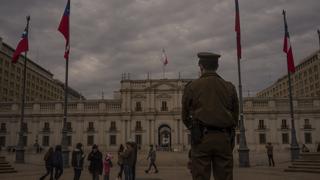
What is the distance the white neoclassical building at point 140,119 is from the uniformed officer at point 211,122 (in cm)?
5386

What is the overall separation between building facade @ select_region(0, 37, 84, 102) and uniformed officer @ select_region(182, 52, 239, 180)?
71521 millimetres

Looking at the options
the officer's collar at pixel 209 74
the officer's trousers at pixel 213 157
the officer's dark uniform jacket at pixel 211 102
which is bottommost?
the officer's trousers at pixel 213 157

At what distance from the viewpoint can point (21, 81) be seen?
8350 cm

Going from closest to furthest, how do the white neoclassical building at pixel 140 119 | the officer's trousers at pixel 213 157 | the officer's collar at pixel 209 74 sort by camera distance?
the officer's trousers at pixel 213 157
the officer's collar at pixel 209 74
the white neoclassical building at pixel 140 119

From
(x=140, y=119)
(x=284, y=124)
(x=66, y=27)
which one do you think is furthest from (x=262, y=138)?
(x=66, y=27)

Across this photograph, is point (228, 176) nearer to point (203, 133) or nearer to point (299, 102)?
point (203, 133)

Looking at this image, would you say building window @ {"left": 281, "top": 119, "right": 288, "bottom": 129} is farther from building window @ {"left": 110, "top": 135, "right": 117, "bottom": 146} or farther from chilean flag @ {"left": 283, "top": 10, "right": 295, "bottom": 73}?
chilean flag @ {"left": 283, "top": 10, "right": 295, "bottom": 73}

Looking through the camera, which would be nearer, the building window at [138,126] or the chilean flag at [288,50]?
the chilean flag at [288,50]

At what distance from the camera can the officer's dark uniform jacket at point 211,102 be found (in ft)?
14.0

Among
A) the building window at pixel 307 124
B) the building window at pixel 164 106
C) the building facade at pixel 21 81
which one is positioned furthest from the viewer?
the building facade at pixel 21 81

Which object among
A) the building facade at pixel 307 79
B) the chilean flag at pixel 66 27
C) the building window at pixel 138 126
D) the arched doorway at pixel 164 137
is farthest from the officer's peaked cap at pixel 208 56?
the building facade at pixel 307 79

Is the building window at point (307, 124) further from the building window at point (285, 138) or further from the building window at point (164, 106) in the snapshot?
the building window at point (164, 106)

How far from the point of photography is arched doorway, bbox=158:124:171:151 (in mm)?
59281

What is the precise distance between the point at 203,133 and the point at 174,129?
56.3 m
